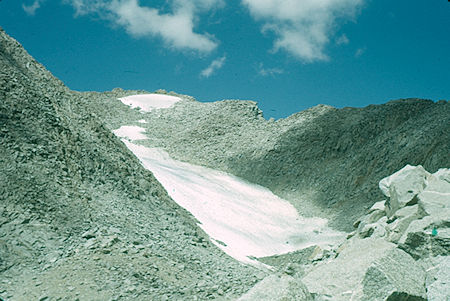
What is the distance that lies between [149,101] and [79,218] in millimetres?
40541

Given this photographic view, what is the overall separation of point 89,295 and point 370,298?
177 inches

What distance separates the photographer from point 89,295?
7219 mm

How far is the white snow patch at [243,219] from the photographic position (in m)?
A: 16.4

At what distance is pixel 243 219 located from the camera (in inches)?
782

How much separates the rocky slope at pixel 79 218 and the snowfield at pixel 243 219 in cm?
342

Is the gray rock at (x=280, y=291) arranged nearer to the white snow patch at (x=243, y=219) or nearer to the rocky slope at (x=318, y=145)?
the white snow patch at (x=243, y=219)

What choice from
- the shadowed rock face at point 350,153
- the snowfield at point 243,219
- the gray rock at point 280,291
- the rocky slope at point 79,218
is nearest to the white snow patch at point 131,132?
the shadowed rock face at point 350,153

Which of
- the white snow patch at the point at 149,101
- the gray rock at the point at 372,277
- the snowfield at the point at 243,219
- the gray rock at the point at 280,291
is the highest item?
the white snow patch at the point at 149,101

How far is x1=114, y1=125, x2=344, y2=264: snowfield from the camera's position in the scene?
16.3 meters

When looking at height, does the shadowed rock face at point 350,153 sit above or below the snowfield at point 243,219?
above

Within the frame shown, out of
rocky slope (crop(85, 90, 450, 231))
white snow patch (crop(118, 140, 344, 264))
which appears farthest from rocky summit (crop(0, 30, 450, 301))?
rocky slope (crop(85, 90, 450, 231))

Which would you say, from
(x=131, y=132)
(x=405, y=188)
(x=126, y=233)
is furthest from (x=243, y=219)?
(x=131, y=132)

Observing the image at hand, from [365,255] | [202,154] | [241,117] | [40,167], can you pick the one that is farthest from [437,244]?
[241,117]

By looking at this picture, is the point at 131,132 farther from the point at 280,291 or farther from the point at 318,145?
the point at 280,291
